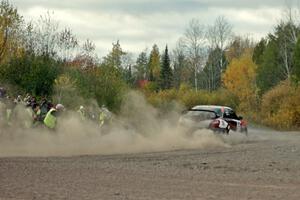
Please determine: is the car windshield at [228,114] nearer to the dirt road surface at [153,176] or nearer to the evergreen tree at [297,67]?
the dirt road surface at [153,176]

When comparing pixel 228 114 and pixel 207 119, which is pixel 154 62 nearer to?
pixel 228 114

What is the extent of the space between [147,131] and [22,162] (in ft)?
40.7

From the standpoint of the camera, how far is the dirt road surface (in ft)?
41.1

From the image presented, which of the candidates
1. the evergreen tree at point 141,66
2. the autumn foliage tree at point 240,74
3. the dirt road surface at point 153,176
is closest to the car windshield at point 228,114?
the dirt road surface at point 153,176

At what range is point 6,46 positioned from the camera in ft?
142

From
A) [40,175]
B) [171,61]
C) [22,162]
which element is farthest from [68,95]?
[171,61]

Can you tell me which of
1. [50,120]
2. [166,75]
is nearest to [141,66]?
[166,75]

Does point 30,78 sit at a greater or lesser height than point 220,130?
greater

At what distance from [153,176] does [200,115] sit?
13200mm

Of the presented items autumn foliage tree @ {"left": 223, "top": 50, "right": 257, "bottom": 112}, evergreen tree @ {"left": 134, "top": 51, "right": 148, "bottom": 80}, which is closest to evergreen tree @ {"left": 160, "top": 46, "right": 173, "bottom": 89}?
autumn foliage tree @ {"left": 223, "top": 50, "right": 257, "bottom": 112}

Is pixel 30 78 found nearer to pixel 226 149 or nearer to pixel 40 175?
pixel 226 149

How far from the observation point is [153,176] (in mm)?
15602

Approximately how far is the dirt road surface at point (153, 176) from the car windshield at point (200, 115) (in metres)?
5.76

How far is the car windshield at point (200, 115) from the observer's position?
2852 cm
